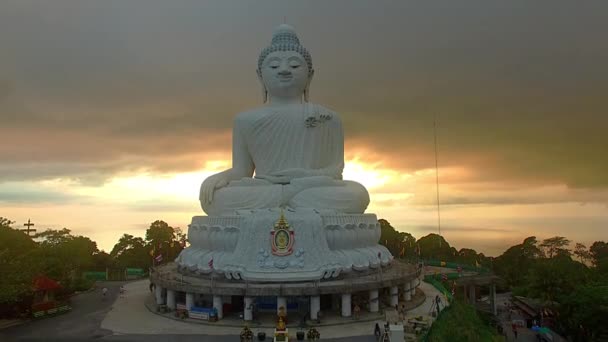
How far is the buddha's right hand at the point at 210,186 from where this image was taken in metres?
24.0

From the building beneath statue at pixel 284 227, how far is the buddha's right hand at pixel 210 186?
0.16 feet

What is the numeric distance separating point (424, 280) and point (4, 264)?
19740mm

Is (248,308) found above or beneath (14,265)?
beneath

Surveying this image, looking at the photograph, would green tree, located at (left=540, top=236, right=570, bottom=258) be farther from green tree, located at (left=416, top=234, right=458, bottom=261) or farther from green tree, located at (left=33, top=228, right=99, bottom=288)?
green tree, located at (left=33, top=228, right=99, bottom=288)

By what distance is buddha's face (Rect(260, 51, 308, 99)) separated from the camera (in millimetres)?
26047

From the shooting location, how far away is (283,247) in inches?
779

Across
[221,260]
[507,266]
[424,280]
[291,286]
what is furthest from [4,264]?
[507,266]

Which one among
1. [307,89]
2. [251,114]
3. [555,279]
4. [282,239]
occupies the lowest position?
[555,279]

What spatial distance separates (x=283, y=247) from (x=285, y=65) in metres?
10.4

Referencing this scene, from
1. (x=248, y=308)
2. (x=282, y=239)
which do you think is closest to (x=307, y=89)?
(x=282, y=239)

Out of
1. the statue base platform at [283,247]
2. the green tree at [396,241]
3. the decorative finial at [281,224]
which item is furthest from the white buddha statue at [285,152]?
the green tree at [396,241]

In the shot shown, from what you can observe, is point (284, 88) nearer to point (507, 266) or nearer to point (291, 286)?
point (291, 286)

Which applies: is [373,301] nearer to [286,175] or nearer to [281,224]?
[281,224]

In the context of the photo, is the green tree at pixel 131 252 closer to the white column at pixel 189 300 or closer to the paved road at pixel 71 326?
the paved road at pixel 71 326
